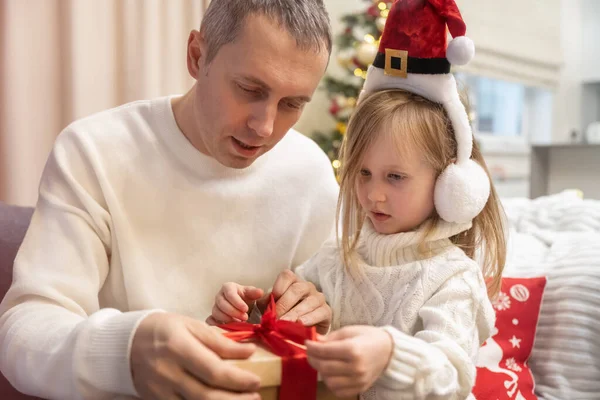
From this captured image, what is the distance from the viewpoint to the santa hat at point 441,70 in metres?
1.19

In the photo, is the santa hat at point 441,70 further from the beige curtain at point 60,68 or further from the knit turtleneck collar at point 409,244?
the beige curtain at point 60,68

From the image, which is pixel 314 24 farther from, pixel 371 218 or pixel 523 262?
pixel 523 262

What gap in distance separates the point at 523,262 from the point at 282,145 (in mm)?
724

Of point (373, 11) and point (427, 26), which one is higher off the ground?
point (373, 11)

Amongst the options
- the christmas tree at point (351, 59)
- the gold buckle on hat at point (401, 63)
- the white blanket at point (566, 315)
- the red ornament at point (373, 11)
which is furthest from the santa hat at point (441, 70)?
the red ornament at point (373, 11)

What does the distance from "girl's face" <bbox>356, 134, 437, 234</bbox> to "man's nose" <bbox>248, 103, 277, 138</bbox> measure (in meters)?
0.20

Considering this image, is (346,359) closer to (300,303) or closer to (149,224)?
(300,303)

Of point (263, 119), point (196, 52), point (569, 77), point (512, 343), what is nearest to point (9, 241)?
point (196, 52)

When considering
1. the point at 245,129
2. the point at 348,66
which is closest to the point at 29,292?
the point at 245,129

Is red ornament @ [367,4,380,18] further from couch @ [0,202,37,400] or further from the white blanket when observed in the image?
couch @ [0,202,37,400]

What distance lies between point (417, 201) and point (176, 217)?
516 millimetres

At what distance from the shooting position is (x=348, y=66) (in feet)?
11.7

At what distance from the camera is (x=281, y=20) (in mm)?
1181

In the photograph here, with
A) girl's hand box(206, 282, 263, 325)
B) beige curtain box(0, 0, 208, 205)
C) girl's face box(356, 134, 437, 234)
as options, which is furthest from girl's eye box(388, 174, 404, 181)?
beige curtain box(0, 0, 208, 205)
